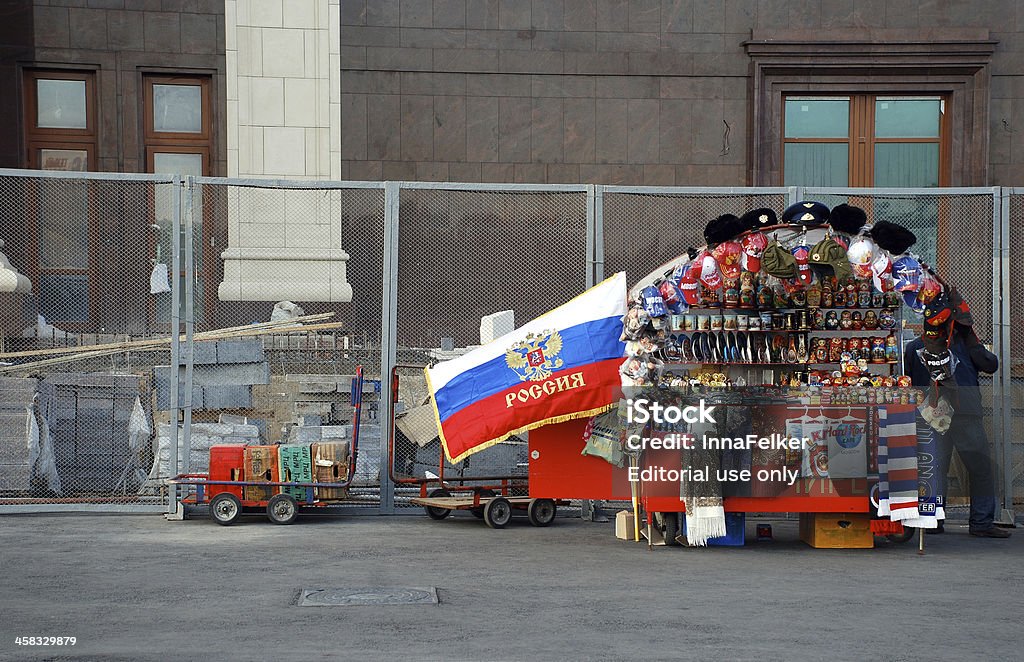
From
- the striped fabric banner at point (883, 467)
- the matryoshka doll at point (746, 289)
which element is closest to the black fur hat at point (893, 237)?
the matryoshka doll at point (746, 289)

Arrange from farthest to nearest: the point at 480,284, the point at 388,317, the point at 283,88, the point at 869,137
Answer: the point at 869,137, the point at 283,88, the point at 480,284, the point at 388,317

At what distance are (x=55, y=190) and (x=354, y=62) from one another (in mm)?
4537

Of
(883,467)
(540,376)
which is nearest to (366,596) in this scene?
(540,376)

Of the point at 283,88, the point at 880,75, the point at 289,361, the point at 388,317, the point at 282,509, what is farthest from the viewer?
the point at 880,75

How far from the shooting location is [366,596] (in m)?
7.84

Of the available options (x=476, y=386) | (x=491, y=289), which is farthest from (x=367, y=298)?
(x=476, y=386)

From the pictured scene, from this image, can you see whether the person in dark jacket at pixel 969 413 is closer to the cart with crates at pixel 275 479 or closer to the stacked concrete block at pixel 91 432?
the cart with crates at pixel 275 479

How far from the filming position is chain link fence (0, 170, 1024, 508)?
11.6 metres

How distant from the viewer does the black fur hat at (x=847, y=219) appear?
32.2ft

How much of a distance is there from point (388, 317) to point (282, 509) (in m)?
2.01

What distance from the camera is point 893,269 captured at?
9922 mm

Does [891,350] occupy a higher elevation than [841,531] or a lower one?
higher

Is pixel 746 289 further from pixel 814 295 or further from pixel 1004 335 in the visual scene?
pixel 1004 335

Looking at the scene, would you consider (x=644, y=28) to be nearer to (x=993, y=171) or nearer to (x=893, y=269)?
(x=993, y=171)
